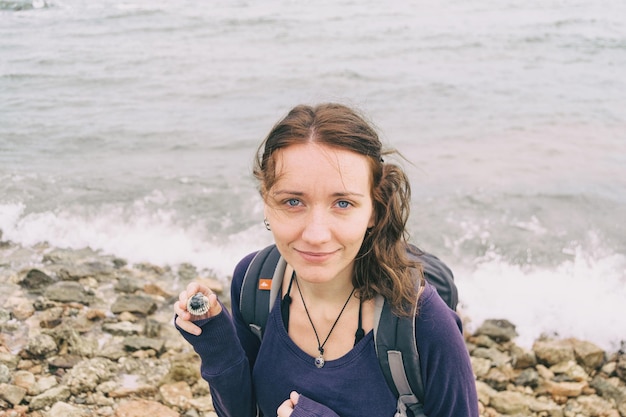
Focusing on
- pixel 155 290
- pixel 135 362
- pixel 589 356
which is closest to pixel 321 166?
pixel 135 362

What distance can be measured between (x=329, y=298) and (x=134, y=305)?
15.2 ft

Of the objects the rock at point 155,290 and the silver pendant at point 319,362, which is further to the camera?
the rock at point 155,290

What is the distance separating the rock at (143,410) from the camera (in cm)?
483

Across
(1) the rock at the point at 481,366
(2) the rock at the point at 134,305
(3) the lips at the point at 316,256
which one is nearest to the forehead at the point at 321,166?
(3) the lips at the point at 316,256

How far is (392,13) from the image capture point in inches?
1048

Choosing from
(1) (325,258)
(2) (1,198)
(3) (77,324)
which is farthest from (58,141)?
(1) (325,258)

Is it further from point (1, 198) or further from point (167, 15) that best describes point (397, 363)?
point (167, 15)


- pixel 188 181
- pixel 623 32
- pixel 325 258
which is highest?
pixel 325 258

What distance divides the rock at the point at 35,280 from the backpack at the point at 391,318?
17.7 feet

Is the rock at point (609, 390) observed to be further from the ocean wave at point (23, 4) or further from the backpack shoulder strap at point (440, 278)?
the ocean wave at point (23, 4)

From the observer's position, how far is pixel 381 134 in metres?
12.8

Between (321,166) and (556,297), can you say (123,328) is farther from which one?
(556,297)

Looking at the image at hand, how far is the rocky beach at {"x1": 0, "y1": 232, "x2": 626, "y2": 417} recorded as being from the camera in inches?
199

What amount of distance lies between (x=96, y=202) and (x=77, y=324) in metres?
4.22
